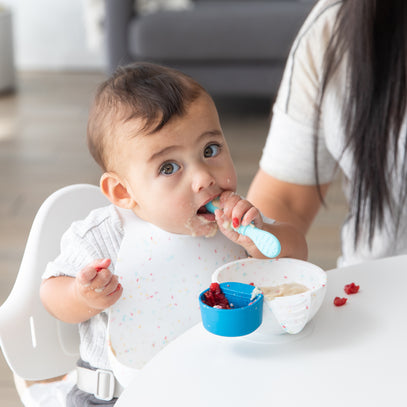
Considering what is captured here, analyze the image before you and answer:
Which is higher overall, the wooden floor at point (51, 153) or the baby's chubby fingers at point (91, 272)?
the baby's chubby fingers at point (91, 272)

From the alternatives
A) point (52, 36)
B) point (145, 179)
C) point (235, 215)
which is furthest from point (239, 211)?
point (52, 36)

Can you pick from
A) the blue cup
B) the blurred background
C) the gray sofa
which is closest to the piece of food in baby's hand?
the blue cup

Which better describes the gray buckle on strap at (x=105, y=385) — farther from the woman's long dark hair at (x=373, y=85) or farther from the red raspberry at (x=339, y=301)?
the woman's long dark hair at (x=373, y=85)

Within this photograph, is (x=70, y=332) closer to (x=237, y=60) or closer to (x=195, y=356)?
(x=195, y=356)

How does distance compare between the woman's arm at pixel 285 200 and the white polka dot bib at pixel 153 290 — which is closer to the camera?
the white polka dot bib at pixel 153 290

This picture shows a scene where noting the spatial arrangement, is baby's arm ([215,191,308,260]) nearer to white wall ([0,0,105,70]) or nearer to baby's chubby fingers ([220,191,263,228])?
baby's chubby fingers ([220,191,263,228])

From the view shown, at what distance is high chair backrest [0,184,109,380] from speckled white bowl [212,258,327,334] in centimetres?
31

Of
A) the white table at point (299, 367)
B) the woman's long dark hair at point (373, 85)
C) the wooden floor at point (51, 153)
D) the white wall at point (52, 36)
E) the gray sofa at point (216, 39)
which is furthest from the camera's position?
the white wall at point (52, 36)

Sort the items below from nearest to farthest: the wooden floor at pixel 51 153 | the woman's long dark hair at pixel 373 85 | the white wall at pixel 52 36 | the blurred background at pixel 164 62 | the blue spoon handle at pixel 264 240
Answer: the blue spoon handle at pixel 264 240, the woman's long dark hair at pixel 373 85, the wooden floor at pixel 51 153, the blurred background at pixel 164 62, the white wall at pixel 52 36

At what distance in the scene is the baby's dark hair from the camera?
814 millimetres

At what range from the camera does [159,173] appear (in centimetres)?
82

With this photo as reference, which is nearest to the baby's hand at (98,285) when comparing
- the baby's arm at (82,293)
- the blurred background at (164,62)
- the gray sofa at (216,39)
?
the baby's arm at (82,293)

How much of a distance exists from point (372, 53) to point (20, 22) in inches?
158

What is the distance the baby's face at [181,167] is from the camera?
81 cm
